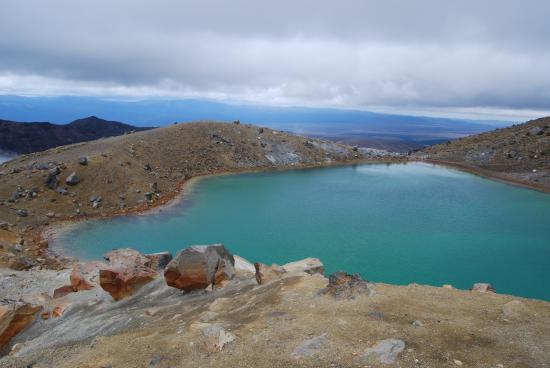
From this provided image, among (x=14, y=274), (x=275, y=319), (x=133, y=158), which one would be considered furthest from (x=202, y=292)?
(x=133, y=158)

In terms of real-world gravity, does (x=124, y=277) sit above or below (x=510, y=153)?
below

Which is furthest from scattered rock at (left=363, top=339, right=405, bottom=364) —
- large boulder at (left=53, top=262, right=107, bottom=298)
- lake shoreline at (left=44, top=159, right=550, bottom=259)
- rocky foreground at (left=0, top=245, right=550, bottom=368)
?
lake shoreline at (left=44, top=159, right=550, bottom=259)

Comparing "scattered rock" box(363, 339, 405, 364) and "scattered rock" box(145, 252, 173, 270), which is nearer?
"scattered rock" box(363, 339, 405, 364)

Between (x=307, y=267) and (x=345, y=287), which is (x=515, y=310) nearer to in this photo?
(x=345, y=287)

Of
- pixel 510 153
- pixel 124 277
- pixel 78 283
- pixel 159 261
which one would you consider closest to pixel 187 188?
pixel 159 261

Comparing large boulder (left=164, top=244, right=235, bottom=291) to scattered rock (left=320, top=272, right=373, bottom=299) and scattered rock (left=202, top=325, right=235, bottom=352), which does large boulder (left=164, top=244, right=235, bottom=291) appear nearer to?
scattered rock (left=202, top=325, right=235, bottom=352)

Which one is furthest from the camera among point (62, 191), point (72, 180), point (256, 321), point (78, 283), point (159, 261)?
point (72, 180)
